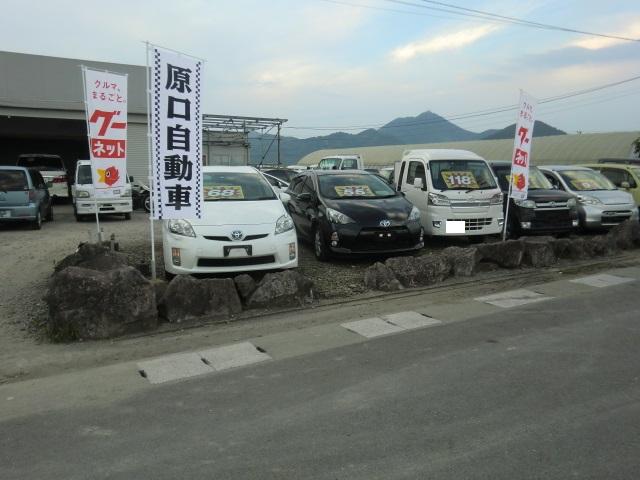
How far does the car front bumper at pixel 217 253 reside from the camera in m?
6.75

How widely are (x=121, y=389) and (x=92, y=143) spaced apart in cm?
530

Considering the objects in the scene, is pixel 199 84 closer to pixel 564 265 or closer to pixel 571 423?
pixel 571 423

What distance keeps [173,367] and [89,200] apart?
1212cm

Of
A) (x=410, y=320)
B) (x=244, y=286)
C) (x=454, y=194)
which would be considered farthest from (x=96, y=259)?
(x=454, y=194)

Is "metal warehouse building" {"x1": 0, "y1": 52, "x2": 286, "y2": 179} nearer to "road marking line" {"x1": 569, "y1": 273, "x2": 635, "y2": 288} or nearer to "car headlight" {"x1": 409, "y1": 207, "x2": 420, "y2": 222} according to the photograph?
"car headlight" {"x1": 409, "y1": 207, "x2": 420, "y2": 222}

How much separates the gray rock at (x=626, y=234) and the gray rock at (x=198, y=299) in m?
7.78

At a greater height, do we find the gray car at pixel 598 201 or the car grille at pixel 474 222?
the gray car at pixel 598 201

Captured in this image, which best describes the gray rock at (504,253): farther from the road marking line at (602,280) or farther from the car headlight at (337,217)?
the car headlight at (337,217)

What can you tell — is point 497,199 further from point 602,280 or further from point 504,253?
point 602,280

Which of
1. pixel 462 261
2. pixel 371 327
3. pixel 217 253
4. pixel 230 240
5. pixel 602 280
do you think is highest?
pixel 230 240

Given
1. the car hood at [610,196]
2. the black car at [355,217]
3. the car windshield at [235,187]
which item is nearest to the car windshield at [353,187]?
the black car at [355,217]

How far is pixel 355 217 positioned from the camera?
8.44 metres

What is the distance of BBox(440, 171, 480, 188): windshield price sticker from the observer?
34.0 feet

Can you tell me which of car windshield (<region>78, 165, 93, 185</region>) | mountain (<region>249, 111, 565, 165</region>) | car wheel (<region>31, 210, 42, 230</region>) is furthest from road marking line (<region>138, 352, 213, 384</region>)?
mountain (<region>249, 111, 565, 165</region>)
